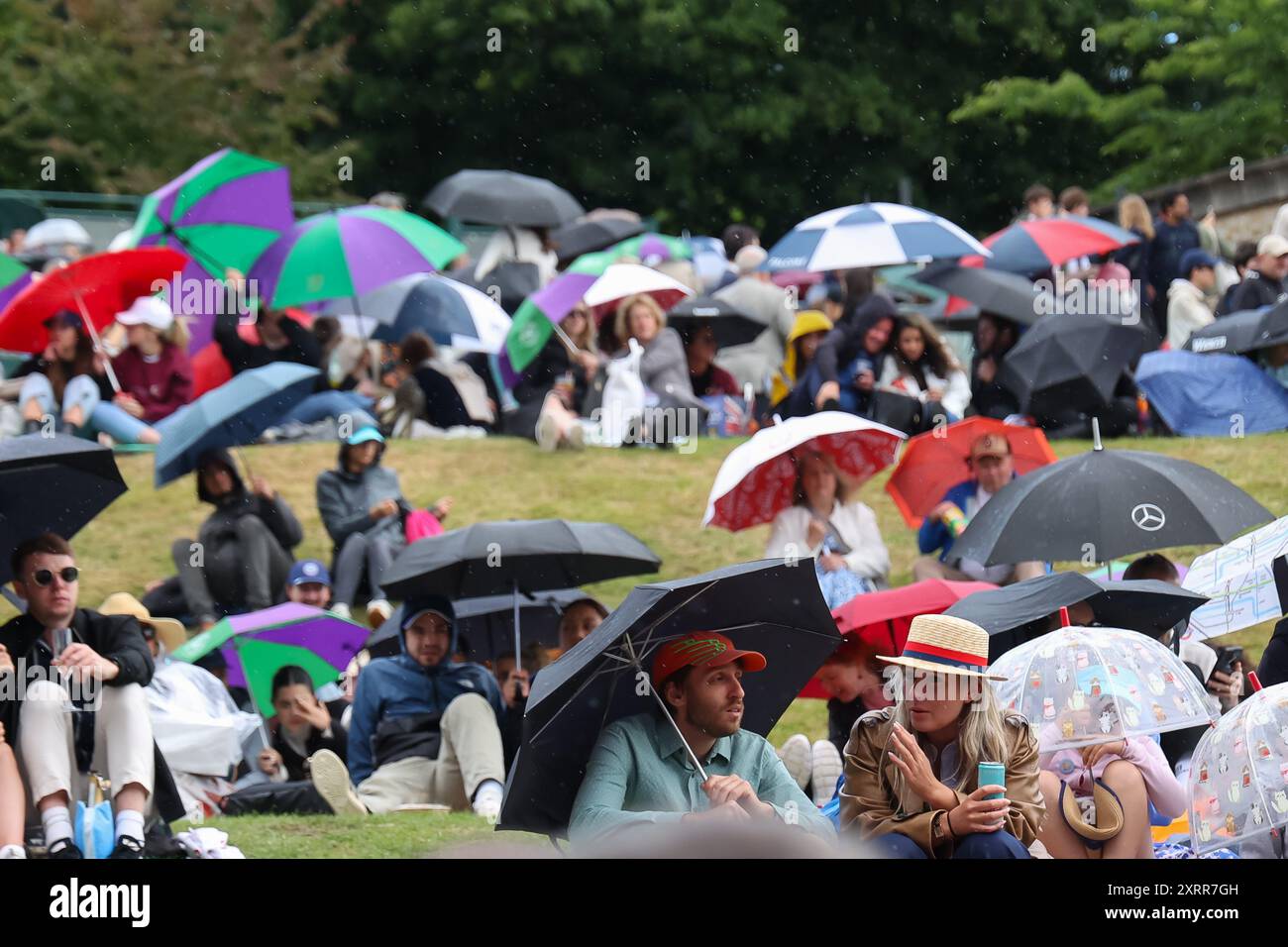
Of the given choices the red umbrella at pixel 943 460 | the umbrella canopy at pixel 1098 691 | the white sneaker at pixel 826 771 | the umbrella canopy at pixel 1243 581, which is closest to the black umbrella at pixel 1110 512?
the umbrella canopy at pixel 1243 581

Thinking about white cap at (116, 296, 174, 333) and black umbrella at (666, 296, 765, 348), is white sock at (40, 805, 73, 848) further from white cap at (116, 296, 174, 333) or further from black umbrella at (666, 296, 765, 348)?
black umbrella at (666, 296, 765, 348)

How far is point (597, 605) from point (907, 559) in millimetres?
3581

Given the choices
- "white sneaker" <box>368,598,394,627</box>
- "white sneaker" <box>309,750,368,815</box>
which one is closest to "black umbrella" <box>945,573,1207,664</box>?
"white sneaker" <box>309,750,368,815</box>

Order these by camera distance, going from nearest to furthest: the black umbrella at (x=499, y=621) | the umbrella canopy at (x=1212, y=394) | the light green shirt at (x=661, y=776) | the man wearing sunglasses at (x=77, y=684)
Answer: the light green shirt at (x=661, y=776), the man wearing sunglasses at (x=77, y=684), the black umbrella at (x=499, y=621), the umbrella canopy at (x=1212, y=394)

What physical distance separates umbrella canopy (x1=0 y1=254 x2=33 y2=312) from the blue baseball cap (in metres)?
4.64

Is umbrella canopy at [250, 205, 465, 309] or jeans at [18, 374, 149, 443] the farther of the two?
umbrella canopy at [250, 205, 465, 309]

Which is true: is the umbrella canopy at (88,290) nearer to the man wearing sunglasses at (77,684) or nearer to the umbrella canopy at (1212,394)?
the man wearing sunglasses at (77,684)

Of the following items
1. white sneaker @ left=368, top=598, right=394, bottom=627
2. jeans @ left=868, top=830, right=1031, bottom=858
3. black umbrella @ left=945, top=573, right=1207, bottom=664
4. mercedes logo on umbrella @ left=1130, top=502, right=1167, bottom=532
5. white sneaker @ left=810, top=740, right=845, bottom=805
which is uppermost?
mercedes logo on umbrella @ left=1130, top=502, right=1167, bottom=532

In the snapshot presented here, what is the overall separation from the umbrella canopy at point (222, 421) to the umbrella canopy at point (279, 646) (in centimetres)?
197

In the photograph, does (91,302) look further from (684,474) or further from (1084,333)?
(1084,333)

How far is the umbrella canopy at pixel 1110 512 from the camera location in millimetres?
9250

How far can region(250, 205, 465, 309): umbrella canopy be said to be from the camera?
14844 mm

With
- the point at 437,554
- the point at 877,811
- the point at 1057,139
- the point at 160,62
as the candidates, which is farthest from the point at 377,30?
the point at 877,811

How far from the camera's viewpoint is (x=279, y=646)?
10945mm
